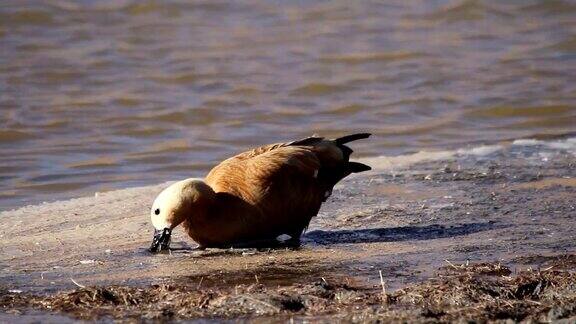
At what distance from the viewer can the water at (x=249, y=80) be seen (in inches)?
431

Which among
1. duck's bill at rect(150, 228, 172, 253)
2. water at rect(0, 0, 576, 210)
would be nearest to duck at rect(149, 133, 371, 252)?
duck's bill at rect(150, 228, 172, 253)

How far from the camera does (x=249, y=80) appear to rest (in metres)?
13.7

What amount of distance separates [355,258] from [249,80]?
25.4 ft

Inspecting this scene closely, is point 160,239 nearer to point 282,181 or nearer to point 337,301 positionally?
point 282,181

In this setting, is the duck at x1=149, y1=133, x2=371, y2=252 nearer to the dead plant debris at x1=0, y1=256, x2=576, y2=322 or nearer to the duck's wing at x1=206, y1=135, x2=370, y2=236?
the duck's wing at x1=206, y1=135, x2=370, y2=236

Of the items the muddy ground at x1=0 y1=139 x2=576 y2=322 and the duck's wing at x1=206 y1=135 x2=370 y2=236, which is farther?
the duck's wing at x1=206 y1=135 x2=370 y2=236

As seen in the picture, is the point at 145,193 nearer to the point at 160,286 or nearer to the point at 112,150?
the point at 112,150

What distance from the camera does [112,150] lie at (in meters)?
10.9

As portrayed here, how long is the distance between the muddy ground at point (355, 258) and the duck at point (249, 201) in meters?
0.16

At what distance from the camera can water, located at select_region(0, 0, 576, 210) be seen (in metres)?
11.0

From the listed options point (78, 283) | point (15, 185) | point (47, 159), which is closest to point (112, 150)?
point (47, 159)

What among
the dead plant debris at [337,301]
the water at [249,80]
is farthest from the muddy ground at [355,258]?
the water at [249,80]

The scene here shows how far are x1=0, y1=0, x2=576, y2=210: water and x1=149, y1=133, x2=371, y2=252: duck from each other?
266cm

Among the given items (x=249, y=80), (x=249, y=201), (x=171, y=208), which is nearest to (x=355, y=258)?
(x=249, y=201)
